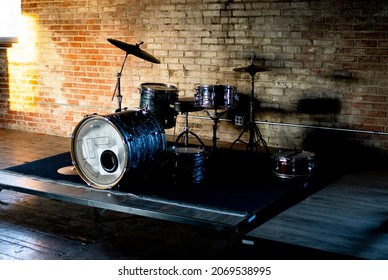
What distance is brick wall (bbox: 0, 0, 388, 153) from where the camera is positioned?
5.99 meters

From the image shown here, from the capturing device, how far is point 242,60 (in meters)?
6.70

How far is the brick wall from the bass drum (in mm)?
2497

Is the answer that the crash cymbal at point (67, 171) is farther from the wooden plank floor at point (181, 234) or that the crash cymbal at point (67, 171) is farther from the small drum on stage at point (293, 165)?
the small drum on stage at point (293, 165)

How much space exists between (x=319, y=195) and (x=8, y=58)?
6080 millimetres

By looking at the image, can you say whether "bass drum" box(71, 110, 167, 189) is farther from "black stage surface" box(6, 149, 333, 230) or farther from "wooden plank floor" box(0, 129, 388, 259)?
"wooden plank floor" box(0, 129, 388, 259)

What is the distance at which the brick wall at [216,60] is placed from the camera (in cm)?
599

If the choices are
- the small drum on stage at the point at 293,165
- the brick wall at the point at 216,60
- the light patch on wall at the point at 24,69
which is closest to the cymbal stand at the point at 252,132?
the brick wall at the point at 216,60

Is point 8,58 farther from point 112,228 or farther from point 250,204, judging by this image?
point 250,204

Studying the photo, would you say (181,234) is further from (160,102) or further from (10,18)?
(10,18)

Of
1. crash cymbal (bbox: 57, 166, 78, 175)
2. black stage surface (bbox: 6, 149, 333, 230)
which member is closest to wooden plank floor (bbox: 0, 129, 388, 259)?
black stage surface (bbox: 6, 149, 333, 230)

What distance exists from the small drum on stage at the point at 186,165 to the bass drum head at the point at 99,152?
0.51 metres

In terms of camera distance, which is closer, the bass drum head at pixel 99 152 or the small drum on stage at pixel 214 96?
the bass drum head at pixel 99 152

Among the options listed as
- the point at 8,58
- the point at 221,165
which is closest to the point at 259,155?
the point at 221,165

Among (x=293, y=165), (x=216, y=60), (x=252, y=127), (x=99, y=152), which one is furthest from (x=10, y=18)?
(x=293, y=165)
